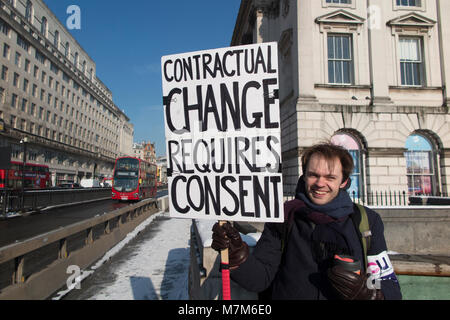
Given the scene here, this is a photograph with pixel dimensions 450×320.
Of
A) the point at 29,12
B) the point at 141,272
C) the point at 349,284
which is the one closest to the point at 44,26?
the point at 29,12

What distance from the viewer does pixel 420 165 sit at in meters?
15.0

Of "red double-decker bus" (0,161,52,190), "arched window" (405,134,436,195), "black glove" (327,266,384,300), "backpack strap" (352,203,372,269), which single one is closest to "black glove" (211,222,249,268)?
"black glove" (327,266,384,300)

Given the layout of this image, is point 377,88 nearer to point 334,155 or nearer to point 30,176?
point 334,155

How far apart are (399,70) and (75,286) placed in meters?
17.5

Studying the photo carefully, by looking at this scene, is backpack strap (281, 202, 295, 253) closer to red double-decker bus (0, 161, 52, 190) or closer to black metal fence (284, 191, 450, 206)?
black metal fence (284, 191, 450, 206)

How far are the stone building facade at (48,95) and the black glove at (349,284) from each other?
165ft

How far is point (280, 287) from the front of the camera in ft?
6.55

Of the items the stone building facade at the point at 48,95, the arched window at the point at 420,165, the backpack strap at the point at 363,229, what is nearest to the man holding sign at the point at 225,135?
the backpack strap at the point at 363,229

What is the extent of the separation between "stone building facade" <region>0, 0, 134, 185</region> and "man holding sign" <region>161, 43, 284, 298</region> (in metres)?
48.8

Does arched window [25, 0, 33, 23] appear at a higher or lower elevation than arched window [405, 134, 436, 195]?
higher

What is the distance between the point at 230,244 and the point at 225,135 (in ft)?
2.91

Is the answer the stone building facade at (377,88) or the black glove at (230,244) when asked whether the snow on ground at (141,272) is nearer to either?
the black glove at (230,244)

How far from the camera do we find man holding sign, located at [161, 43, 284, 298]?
7.43 ft
